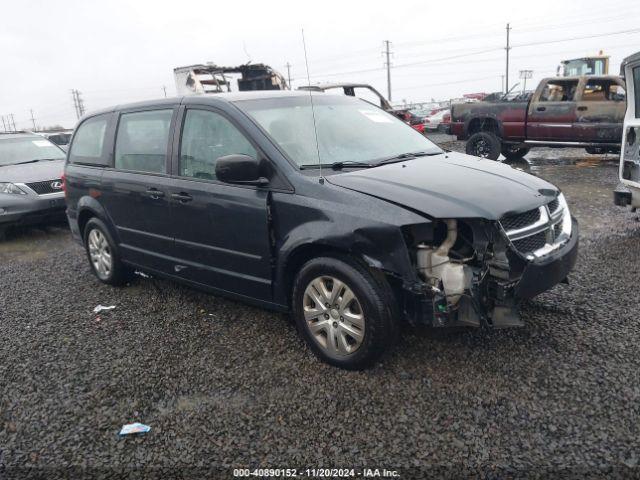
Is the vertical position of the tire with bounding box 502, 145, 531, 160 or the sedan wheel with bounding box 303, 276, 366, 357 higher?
the sedan wheel with bounding box 303, 276, 366, 357

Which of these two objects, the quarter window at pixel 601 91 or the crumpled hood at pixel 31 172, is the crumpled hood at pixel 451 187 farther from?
the quarter window at pixel 601 91

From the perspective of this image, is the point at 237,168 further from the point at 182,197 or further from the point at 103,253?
the point at 103,253

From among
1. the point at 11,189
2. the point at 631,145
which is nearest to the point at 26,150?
the point at 11,189

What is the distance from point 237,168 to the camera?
323cm

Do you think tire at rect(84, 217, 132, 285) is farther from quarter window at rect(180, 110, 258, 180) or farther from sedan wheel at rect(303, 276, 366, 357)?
sedan wheel at rect(303, 276, 366, 357)

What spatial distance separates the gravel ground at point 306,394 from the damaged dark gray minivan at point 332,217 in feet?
1.13

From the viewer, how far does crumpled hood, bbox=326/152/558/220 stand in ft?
9.46

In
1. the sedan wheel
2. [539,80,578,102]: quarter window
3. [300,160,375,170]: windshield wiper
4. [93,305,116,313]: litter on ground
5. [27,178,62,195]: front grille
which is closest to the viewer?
the sedan wheel

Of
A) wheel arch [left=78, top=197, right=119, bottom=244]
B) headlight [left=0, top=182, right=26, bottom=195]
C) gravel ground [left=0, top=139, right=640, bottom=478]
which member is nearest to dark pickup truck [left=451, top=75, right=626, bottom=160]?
gravel ground [left=0, top=139, right=640, bottom=478]

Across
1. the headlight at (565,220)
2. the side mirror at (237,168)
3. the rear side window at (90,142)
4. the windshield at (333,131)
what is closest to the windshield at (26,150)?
the rear side window at (90,142)

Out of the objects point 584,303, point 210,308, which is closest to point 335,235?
point 210,308

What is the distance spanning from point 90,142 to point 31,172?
3.57m

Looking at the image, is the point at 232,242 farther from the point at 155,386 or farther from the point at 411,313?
the point at 411,313

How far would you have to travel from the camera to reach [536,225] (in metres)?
3.11
